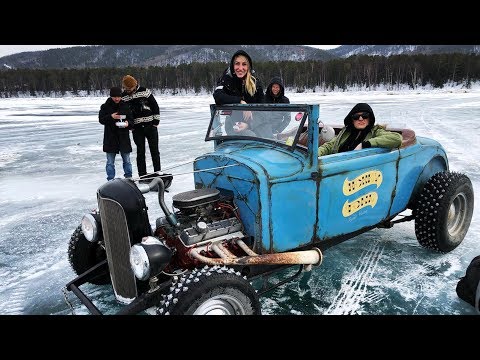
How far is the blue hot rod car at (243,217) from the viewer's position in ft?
8.70

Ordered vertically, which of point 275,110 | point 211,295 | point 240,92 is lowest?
point 211,295

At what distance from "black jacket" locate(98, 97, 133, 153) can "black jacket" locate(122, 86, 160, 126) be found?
0.19 meters

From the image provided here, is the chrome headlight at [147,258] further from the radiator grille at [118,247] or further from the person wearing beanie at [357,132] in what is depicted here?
the person wearing beanie at [357,132]

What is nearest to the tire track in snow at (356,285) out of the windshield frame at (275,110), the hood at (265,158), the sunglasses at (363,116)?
the hood at (265,158)

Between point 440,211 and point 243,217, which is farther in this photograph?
point 440,211

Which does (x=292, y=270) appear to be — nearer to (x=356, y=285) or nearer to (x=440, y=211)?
(x=356, y=285)

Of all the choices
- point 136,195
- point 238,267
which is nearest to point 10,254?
point 136,195

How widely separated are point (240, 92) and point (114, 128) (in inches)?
137

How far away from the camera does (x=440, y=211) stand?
161 inches

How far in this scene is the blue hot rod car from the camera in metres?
2.65

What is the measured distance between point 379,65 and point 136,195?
215 ft

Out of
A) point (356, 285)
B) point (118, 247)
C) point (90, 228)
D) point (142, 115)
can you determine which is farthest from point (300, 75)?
point (118, 247)

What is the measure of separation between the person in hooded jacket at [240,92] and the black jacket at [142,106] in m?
3.19

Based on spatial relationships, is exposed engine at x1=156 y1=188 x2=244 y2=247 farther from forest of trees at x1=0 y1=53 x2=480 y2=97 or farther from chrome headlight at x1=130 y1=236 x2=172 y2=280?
forest of trees at x1=0 y1=53 x2=480 y2=97
